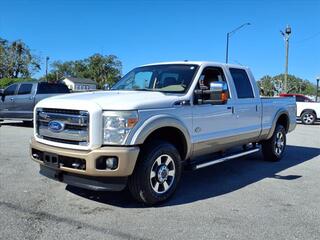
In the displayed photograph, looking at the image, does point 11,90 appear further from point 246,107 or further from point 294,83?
point 294,83

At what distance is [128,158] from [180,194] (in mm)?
1487

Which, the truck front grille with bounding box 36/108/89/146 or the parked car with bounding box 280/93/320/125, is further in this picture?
the parked car with bounding box 280/93/320/125

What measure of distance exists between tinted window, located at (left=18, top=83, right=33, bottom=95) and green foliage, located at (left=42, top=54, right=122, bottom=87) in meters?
88.3

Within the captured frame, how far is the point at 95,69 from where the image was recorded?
11144 centimetres

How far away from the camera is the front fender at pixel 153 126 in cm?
509

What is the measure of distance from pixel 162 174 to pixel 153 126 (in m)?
0.74

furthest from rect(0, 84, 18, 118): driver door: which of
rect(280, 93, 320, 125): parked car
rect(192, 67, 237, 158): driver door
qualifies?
rect(280, 93, 320, 125): parked car

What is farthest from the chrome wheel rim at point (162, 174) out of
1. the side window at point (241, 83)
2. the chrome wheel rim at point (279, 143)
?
the chrome wheel rim at point (279, 143)

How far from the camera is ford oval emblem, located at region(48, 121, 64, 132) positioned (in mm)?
5340

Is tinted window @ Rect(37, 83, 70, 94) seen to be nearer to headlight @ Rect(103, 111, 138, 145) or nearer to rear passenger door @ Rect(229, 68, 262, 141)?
rear passenger door @ Rect(229, 68, 262, 141)

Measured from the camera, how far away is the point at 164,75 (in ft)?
22.3

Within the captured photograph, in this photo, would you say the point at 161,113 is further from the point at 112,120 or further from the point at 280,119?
the point at 280,119

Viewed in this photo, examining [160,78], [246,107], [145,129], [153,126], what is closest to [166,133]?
[153,126]

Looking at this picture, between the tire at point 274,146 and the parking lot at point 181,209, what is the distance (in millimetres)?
1141
